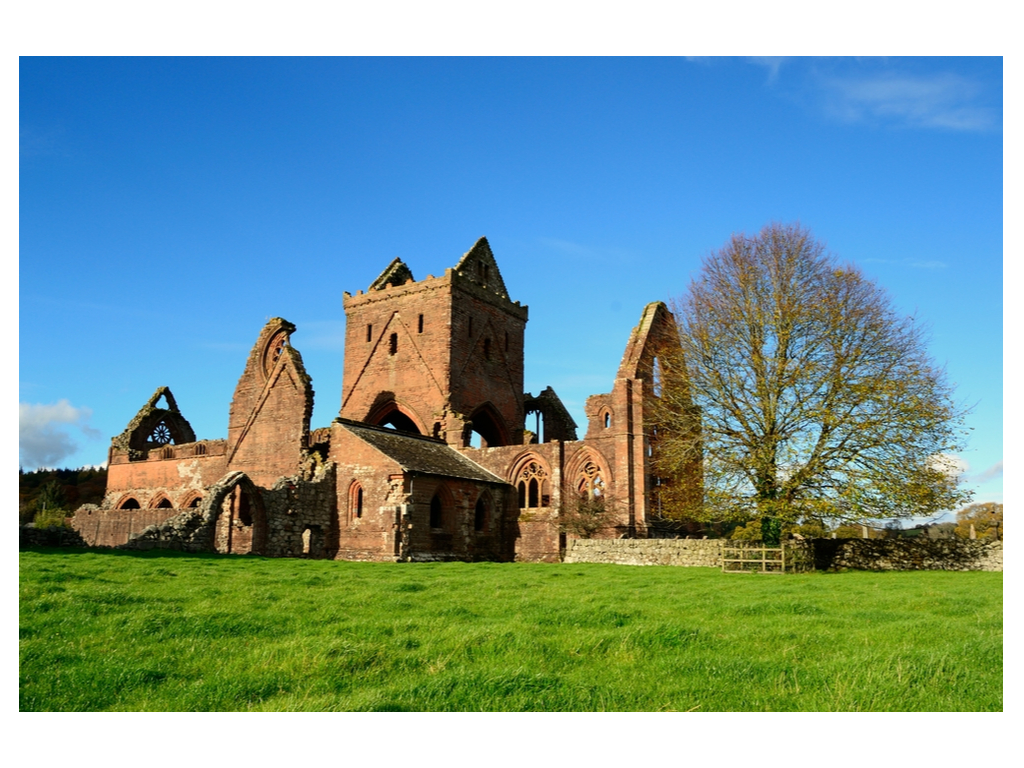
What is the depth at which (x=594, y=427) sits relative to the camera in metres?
36.8

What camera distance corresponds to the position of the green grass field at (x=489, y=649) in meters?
6.71

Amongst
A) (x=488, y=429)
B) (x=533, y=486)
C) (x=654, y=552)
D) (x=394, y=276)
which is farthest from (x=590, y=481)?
(x=394, y=276)

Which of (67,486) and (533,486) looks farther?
(67,486)

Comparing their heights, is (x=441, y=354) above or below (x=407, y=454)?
above

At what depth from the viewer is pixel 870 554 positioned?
25.8 metres

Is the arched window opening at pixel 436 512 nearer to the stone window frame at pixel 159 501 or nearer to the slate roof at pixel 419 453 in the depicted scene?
the slate roof at pixel 419 453

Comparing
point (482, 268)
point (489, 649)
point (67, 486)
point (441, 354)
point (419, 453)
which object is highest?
point (482, 268)

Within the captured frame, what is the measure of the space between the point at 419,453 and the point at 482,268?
16.1m

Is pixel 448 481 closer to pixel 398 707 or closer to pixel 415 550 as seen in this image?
pixel 415 550

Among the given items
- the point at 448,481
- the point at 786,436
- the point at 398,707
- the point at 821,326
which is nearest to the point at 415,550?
the point at 448,481

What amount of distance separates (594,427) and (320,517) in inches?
515

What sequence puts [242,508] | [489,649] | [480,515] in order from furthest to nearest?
[480,515] → [242,508] → [489,649]

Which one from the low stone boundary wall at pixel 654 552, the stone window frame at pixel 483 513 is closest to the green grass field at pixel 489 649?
the low stone boundary wall at pixel 654 552

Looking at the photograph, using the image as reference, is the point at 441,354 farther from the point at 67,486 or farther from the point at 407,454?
the point at 67,486
